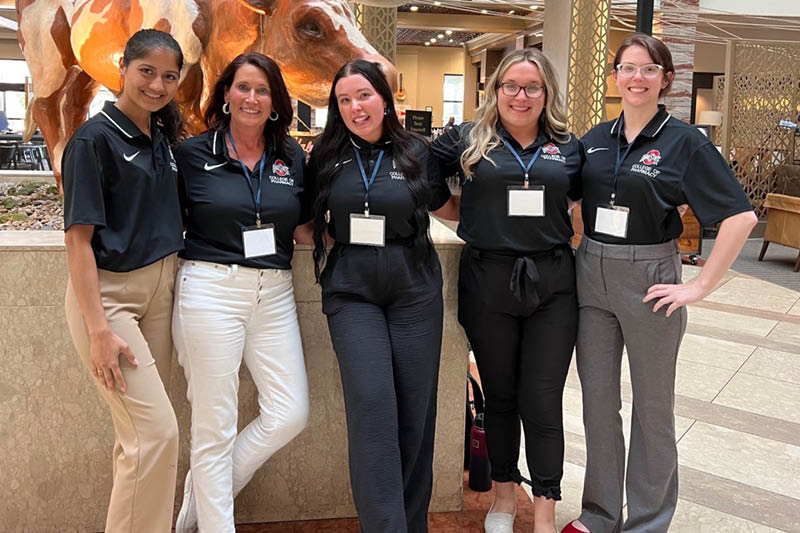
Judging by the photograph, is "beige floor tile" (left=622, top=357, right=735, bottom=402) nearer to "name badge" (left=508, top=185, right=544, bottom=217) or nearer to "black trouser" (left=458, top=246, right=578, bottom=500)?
"black trouser" (left=458, top=246, right=578, bottom=500)

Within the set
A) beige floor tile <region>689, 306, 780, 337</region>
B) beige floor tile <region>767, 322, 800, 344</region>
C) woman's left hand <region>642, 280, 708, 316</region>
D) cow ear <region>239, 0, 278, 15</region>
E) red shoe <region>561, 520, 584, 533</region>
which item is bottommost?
red shoe <region>561, 520, 584, 533</region>

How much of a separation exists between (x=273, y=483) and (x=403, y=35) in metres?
20.5

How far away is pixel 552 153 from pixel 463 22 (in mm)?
16527

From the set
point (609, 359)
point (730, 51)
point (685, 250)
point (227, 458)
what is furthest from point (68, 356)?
point (730, 51)

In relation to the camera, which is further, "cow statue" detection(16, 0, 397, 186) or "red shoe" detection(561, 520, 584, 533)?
"cow statue" detection(16, 0, 397, 186)

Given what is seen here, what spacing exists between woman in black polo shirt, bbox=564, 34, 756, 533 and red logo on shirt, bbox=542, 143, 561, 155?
0.11 meters

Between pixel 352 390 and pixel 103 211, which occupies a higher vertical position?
pixel 103 211

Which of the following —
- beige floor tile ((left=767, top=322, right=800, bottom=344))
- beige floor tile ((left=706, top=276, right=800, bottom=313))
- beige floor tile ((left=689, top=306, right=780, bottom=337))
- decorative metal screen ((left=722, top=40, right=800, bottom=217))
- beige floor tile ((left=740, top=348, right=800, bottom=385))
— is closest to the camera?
beige floor tile ((left=740, top=348, right=800, bottom=385))

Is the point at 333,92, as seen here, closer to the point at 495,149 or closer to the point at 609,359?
the point at 495,149

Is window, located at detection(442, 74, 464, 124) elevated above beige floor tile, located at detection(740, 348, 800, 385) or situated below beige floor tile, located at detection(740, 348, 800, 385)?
above

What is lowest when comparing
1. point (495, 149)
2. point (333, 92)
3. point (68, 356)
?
point (68, 356)

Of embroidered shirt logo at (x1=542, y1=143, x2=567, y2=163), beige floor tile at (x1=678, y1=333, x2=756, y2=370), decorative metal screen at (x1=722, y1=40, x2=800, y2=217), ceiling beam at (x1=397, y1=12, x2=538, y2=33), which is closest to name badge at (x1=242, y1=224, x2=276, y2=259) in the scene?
embroidered shirt logo at (x1=542, y1=143, x2=567, y2=163)

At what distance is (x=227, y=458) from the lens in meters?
2.22

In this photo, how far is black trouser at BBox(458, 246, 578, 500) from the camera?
2340 mm
